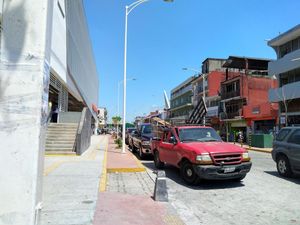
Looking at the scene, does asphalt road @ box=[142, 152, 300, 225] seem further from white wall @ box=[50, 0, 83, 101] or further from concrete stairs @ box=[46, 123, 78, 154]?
white wall @ box=[50, 0, 83, 101]

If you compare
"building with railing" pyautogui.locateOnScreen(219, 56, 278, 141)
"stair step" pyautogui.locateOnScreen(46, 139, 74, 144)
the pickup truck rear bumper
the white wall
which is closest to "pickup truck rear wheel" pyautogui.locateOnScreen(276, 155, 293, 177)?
the pickup truck rear bumper

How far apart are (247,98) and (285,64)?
13.4 metres

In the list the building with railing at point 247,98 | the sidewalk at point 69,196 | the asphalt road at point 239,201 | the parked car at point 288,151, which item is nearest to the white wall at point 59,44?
the sidewalk at point 69,196

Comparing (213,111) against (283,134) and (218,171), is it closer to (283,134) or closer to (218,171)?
(283,134)

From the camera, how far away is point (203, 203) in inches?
304

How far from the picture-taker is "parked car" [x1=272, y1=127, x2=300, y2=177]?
10939mm

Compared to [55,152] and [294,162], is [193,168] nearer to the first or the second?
[294,162]

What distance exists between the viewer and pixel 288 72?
121 feet

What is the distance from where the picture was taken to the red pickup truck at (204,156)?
9273 millimetres

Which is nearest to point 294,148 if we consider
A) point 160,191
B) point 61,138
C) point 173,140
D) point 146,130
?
point 173,140

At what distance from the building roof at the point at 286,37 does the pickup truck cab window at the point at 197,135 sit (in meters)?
26.8

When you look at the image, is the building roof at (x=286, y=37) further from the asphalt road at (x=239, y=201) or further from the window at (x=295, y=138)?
the asphalt road at (x=239, y=201)

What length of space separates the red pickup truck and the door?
211cm

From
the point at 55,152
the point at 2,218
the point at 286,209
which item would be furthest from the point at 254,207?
the point at 55,152
